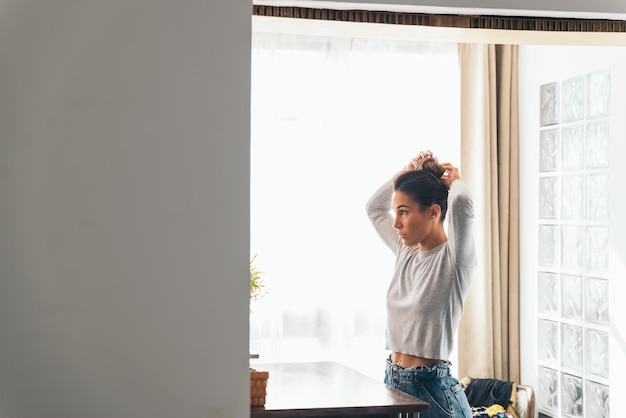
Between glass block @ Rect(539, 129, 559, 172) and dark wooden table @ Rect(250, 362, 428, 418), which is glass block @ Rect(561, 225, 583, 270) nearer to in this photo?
glass block @ Rect(539, 129, 559, 172)

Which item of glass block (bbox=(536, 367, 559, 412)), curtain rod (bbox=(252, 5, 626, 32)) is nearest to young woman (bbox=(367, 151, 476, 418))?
curtain rod (bbox=(252, 5, 626, 32))

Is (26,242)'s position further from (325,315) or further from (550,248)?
(550,248)

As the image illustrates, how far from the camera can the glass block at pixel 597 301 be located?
401cm

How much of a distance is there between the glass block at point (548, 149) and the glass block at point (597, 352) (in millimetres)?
977

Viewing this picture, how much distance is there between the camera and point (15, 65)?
2.16 meters

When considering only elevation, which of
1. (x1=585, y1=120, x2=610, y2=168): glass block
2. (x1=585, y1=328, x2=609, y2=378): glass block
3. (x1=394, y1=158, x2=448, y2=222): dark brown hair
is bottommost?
(x1=585, y1=328, x2=609, y2=378): glass block

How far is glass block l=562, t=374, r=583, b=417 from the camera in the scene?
→ 4160mm

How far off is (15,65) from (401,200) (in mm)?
1630

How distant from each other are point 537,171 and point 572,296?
796 millimetres

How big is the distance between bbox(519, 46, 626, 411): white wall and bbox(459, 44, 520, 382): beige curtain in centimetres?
6

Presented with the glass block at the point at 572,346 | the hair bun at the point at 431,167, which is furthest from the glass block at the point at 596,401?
the hair bun at the point at 431,167

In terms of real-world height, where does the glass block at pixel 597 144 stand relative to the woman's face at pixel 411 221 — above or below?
above

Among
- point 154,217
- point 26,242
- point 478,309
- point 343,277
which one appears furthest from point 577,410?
point 26,242

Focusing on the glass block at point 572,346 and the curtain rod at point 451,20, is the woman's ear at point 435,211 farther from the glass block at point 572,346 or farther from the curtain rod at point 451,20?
the glass block at point 572,346
